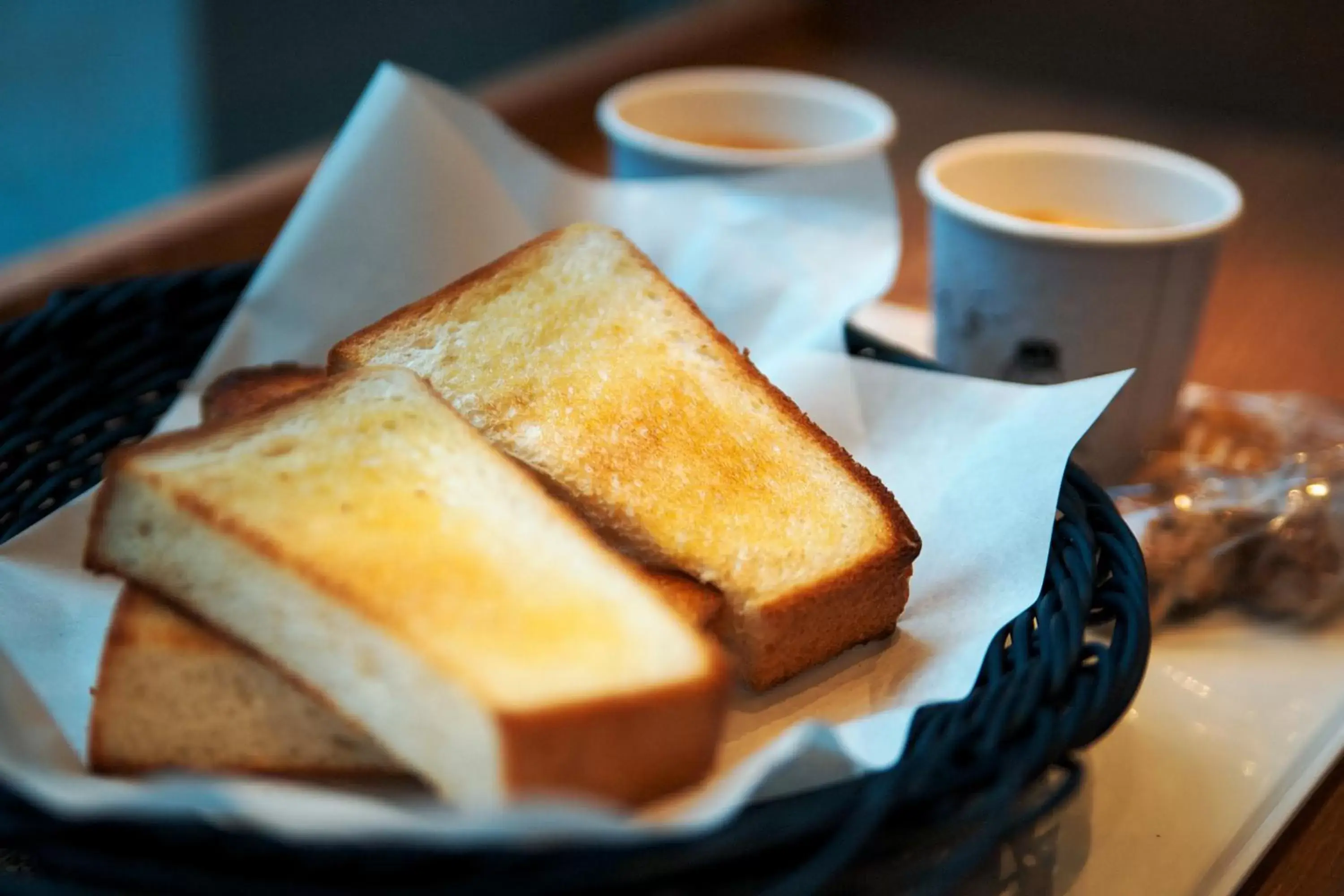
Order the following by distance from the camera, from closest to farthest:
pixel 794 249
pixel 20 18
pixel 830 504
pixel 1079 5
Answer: pixel 830 504, pixel 794 249, pixel 20 18, pixel 1079 5

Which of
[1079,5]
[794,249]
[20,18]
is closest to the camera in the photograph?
[794,249]

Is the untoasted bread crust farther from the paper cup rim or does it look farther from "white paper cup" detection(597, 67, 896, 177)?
"white paper cup" detection(597, 67, 896, 177)

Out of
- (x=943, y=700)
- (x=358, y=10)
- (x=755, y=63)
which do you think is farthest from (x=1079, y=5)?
(x=943, y=700)

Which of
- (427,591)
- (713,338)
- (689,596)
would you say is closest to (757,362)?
(713,338)

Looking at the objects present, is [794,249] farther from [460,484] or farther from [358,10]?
[358,10]

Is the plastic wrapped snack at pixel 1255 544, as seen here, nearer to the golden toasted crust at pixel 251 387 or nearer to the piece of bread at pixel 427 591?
the piece of bread at pixel 427 591

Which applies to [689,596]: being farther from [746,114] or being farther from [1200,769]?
[746,114]
